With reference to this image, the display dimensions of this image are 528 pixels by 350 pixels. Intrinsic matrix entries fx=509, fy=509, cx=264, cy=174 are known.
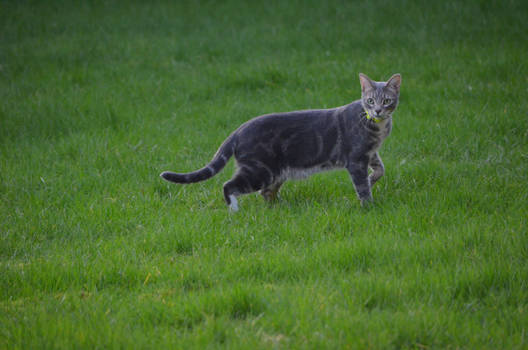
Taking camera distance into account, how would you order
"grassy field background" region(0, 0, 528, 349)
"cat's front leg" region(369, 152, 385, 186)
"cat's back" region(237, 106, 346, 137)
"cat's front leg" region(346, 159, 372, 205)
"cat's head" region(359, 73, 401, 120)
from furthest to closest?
"cat's front leg" region(369, 152, 385, 186) → "cat's back" region(237, 106, 346, 137) → "cat's front leg" region(346, 159, 372, 205) → "cat's head" region(359, 73, 401, 120) → "grassy field background" region(0, 0, 528, 349)

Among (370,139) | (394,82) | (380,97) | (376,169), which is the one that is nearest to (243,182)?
(370,139)

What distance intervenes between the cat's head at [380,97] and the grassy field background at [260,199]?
34.3 inches

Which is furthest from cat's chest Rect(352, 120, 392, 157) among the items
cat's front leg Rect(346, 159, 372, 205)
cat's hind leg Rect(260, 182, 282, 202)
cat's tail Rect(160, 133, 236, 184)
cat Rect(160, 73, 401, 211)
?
cat's tail Rect(160, 133, 236, 184)

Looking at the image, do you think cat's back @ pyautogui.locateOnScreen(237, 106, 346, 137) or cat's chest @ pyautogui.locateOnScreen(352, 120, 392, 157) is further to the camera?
cat's back @ pyautogui.locateOnScreen(237, 106, 346, 137)

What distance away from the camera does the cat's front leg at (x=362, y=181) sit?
4856 mm

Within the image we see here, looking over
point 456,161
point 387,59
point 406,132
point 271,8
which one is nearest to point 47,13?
point 271,8

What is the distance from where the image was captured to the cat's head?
4.72m

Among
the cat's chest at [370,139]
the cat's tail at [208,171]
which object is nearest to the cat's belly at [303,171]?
the cat's chest at [370,139]

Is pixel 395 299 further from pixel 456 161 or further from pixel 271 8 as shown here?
pixel 271 8

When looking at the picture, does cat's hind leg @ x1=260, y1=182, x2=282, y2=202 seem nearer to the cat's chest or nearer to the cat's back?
the cat's back

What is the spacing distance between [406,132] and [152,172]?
324 cm

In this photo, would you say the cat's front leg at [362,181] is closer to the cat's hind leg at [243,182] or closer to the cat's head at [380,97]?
the cat's head at [380,97]

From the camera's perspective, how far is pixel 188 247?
4.33m

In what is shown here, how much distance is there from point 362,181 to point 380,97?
81cm
